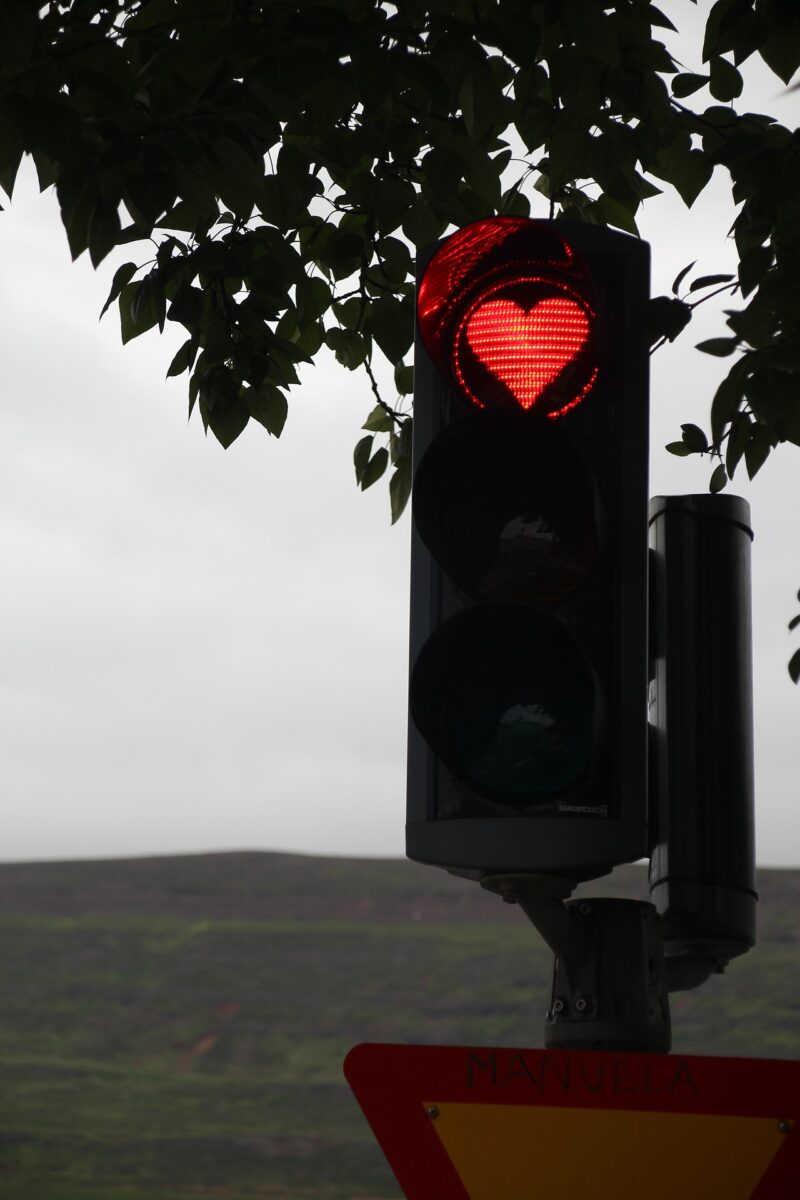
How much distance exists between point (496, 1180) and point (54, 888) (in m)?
13.2

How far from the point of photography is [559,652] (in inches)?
73.3

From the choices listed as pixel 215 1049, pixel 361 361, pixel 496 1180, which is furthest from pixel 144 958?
pixel 496 1180

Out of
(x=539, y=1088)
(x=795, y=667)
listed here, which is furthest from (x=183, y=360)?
(x=539, y=1088)

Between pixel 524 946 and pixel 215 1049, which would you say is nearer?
pixel 215 1049

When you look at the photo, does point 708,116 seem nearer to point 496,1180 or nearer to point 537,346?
point 537,346

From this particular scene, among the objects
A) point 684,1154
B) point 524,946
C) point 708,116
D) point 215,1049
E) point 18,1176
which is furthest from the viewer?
point 524,946

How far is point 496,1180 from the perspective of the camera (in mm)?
1830

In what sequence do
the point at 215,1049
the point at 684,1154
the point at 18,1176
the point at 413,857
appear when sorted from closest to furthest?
the point at 684,1154, the point at 413,857, the point at 18,1176, the point at 215,1049

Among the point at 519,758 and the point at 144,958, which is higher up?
the point at 519,758

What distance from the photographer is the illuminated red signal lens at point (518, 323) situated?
197cm

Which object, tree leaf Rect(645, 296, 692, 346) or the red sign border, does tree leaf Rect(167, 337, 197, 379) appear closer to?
tree leaf Rect(645, 296, 692, 346)

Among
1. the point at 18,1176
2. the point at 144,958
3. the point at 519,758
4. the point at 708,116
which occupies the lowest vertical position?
the point at 18,1176

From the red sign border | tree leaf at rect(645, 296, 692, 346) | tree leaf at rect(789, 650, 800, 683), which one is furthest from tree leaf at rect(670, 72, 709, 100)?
the red sign border

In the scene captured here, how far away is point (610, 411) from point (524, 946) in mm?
11336
